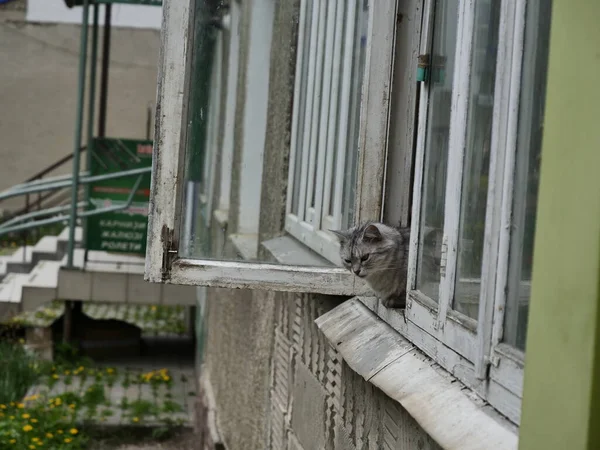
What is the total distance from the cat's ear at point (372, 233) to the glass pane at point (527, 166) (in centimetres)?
109

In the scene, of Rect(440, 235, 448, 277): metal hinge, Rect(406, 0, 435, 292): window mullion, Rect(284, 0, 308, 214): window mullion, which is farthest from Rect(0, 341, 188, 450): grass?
Rect(440, 235, 448, 277): metal hinge

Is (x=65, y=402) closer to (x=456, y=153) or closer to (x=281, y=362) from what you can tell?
(x=281, y=362)

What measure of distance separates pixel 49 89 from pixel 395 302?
17.0m

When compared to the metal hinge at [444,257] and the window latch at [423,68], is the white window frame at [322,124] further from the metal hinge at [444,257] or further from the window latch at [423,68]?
the metal hinge at [444,257]

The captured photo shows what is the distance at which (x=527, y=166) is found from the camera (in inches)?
74.6

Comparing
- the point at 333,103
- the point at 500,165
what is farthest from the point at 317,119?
the point at 500,165

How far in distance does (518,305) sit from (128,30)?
1753 centimetres

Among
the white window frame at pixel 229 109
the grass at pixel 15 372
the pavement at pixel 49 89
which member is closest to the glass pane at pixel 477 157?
the white window frame at pixel 229 109

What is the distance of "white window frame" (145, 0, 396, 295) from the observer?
9.84ft

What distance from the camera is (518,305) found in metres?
1.90

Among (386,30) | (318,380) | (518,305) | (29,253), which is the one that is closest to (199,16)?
(386,30)

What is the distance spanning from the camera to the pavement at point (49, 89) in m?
18.6

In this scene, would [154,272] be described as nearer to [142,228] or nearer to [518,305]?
[518,305]

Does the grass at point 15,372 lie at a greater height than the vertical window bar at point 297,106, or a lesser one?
lesser
